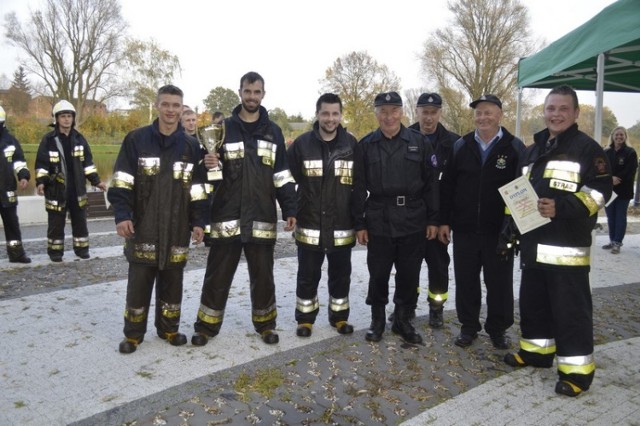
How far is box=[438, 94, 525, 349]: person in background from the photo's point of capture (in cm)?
430

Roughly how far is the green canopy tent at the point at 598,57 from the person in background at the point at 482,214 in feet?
6.77

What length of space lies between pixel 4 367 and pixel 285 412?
2.35m

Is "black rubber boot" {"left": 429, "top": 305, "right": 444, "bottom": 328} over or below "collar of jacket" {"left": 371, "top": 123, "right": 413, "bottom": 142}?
below

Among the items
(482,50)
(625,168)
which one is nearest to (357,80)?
(482,50)

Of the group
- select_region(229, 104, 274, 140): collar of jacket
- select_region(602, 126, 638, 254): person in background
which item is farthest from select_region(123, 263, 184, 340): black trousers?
select_region(602, 126, 638, 254): person in background

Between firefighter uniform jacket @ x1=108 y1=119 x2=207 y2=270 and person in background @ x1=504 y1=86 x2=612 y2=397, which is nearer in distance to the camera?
person in background @ x1=504 y1=86 x2=612 y2=397

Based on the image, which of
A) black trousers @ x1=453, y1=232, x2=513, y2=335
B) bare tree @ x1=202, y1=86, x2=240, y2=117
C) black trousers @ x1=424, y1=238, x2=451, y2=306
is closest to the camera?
black trousers @ x1=453, y1=232, x2=513, y2=335

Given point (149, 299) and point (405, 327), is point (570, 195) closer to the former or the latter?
point (405, 327)

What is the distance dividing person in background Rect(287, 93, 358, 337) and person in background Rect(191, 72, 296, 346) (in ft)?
0.52

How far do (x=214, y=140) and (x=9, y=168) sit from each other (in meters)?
4.83

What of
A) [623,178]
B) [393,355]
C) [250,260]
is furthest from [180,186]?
[623,178]

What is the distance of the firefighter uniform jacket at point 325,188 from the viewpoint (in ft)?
14.5

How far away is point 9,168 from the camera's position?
→ 7145 mm

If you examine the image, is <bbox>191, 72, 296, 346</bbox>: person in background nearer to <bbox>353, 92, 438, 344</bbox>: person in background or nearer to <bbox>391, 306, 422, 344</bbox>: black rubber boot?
<bbox>353, 92, 438, 344</bbox>: person in background
